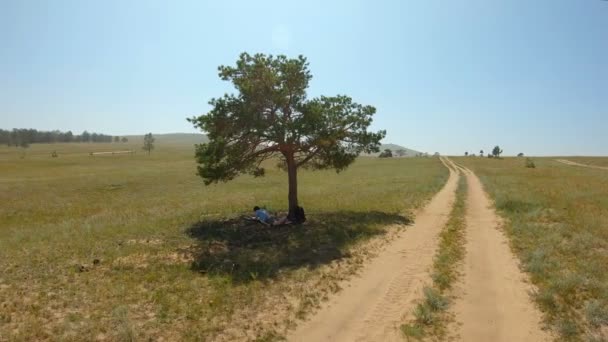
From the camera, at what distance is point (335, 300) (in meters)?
9.55

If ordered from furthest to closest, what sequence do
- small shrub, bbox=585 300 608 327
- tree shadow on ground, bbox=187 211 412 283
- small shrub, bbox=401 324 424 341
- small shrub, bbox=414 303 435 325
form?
1. tree shadow on ground, bbox=187 211 412 283
2. small shrub, bbox=414 303 435 325
3. small shrub, bbox=585 300 608 327
4. small shrub, bbox=401 324 424 341

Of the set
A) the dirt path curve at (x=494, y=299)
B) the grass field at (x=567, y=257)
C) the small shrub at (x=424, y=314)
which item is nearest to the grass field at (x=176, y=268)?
the small shrub at (x=424, y=314)

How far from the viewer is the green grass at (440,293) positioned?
7801mm

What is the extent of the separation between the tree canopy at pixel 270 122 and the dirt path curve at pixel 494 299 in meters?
9.33

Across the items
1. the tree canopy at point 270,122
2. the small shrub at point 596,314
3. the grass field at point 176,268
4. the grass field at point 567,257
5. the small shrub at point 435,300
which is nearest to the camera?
the small shrub at point 596,314

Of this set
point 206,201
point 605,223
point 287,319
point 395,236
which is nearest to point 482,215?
point 605,223

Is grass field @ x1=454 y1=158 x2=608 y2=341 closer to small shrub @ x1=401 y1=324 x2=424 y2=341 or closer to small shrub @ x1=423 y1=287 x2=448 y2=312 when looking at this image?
small shrub @ x1=423 y1=287 x2=448 y2=312

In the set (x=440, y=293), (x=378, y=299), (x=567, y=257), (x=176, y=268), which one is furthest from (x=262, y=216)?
(x=567, y=257)

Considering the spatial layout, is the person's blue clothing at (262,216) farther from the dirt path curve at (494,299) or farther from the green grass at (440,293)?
the dirt path curve at (494,299)

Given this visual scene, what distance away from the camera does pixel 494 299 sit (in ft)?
30.5

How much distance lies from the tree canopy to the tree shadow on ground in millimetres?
2670

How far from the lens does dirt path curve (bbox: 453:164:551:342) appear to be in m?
7.66

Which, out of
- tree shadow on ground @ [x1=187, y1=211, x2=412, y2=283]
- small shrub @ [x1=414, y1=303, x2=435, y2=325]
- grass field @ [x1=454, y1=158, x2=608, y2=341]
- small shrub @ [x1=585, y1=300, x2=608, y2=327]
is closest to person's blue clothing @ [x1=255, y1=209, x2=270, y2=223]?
tree shadow on ground @ [x1=187, y1=211, x2=412, y2=283]

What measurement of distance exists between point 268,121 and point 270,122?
12cm
